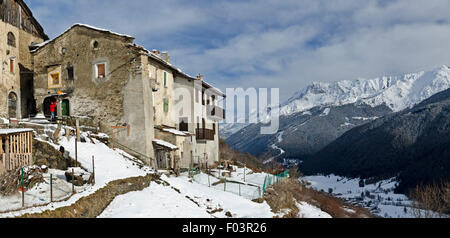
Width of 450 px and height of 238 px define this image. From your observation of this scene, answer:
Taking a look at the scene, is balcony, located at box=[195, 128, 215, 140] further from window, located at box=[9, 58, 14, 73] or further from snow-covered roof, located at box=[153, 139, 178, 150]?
window, located at box=[9, 58, 14, 73]

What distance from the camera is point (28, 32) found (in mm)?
31938

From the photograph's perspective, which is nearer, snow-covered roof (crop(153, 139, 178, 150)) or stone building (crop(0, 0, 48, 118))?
snow-covered roof (crop(153, 139, 178, 150))

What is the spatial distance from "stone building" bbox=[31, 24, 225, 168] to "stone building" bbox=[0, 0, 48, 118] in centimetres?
217

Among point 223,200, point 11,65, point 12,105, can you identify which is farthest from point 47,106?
point 223,200

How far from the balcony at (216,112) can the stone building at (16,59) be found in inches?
799

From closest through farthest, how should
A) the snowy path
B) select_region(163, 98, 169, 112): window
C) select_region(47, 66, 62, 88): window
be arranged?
the snowy path
select_region(47, 66, 62, 88): window
select_region(163, 98, 169, 112): window

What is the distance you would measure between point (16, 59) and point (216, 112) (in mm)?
23757

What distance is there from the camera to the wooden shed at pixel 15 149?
53.5ft

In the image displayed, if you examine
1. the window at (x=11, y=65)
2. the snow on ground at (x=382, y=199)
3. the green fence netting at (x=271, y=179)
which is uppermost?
the window at (x=11, y=65)

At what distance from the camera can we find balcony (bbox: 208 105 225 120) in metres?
Result: 42.9

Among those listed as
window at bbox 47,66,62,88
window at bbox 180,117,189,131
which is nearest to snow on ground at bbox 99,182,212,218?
window at bbox 47,66,62,88

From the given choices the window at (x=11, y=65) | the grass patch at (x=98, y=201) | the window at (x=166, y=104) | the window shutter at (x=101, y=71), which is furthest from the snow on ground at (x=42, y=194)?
the window at (x=11, y=65)

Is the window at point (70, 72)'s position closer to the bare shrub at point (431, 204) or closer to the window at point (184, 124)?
the window at point (184, 124)
